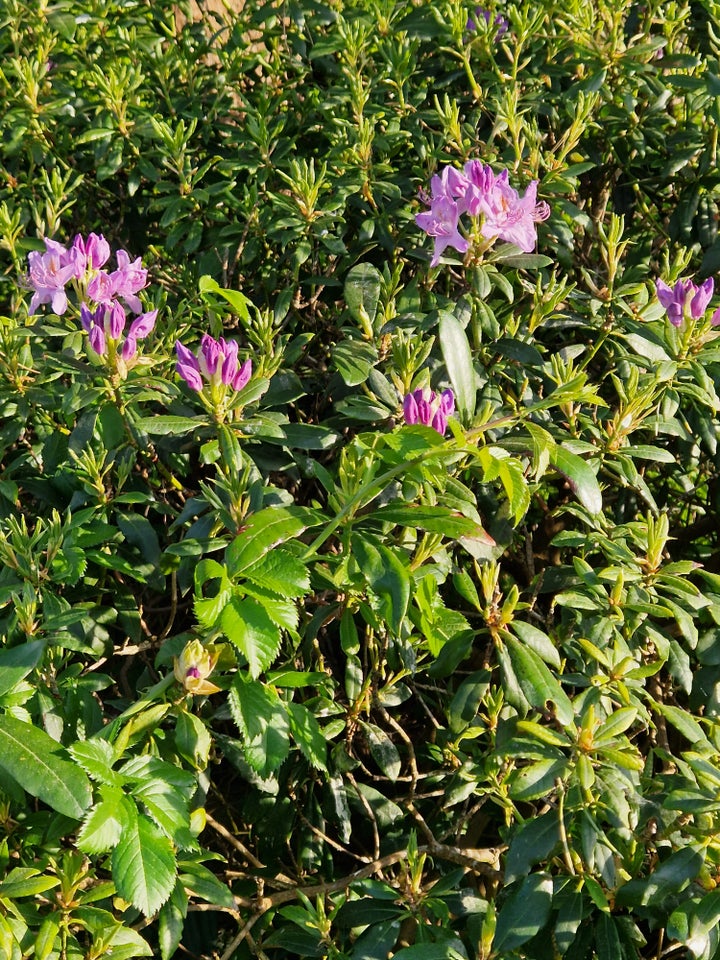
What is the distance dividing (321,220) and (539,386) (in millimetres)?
615

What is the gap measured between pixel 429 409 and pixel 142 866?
764mm

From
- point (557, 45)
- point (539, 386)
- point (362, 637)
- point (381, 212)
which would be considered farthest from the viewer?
point (557, 45)

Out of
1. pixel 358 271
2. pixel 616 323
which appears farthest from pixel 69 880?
pixel 616 323

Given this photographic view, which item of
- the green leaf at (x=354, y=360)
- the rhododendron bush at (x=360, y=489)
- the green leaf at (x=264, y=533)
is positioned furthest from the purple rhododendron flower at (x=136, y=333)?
the green leaf at (x=264, y=533)

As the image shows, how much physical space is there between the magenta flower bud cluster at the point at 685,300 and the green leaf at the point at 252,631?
107cm

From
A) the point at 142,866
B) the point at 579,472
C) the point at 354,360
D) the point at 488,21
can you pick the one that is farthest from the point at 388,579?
the point at 488,21

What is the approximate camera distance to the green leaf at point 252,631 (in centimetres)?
140

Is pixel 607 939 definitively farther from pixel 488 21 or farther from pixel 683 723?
pixel 488 21

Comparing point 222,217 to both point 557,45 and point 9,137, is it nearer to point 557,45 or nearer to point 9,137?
point 9,137

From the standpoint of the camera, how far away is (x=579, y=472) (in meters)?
1.68

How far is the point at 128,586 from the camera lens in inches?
88.5

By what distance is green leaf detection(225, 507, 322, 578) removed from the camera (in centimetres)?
145

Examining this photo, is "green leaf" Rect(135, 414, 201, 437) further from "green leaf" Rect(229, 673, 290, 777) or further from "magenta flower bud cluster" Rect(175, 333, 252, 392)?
"green leaf" Rect(229, 673, 290, 777)

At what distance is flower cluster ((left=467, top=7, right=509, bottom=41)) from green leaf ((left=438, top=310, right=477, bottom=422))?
124 centimetres
